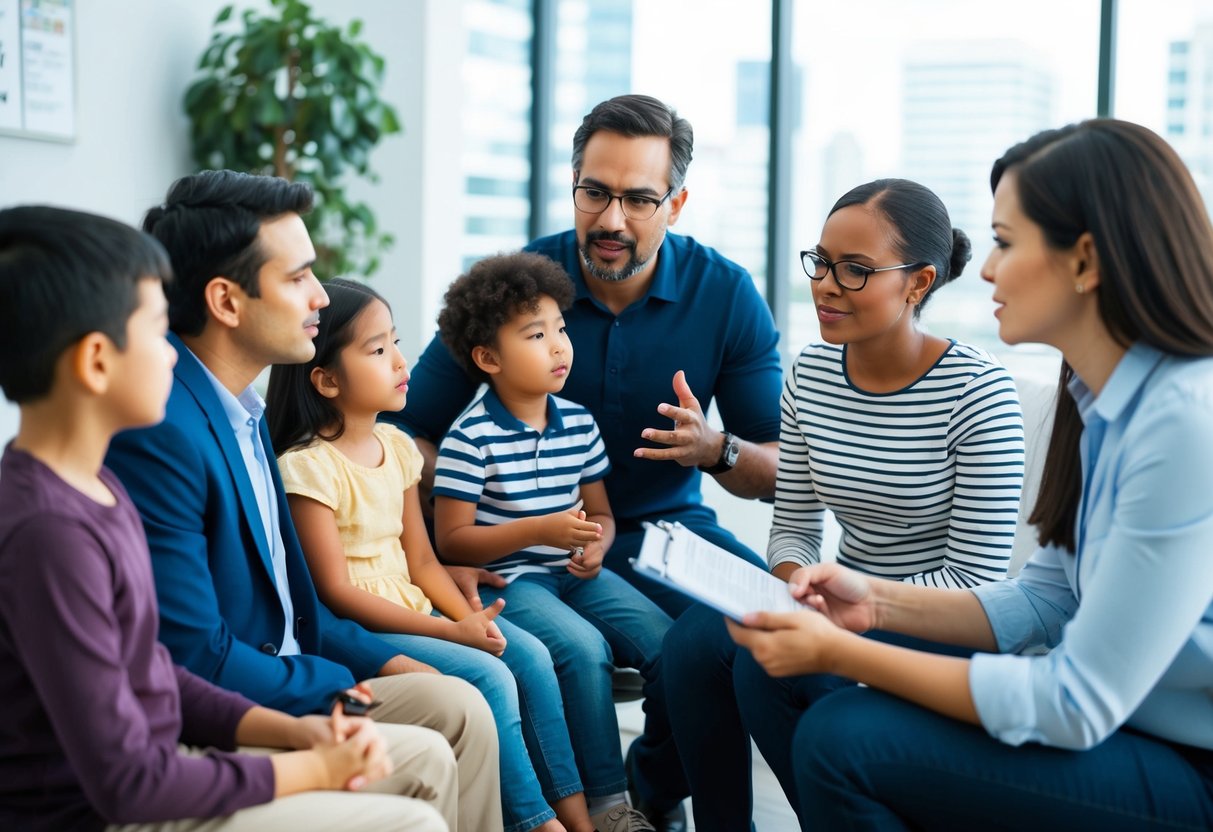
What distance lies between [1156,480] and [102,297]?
1150 millimetres

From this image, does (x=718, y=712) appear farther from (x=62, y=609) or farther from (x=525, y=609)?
(x=62, y=609)

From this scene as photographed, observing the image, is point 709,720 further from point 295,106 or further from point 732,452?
point 295,106

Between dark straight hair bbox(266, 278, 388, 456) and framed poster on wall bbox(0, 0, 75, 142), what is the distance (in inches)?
80.8

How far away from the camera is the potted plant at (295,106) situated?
4.11 metres

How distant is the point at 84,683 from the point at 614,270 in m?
1.53

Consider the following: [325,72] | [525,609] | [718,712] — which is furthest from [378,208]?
[718,712]

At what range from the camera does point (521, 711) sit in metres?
2.02

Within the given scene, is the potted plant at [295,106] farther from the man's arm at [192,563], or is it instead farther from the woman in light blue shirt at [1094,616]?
the woman in light blue shirt at [1094,616]

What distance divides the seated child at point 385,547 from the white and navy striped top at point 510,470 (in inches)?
4.2

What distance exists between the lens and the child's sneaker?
6.72ft

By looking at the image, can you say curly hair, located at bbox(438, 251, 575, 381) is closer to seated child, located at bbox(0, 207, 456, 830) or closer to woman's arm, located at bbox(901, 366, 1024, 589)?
woman's arm, located at bbox(901, 366, 1024, 589)

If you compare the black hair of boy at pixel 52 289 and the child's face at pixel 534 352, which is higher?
the black hair of boy at pixel 52 289

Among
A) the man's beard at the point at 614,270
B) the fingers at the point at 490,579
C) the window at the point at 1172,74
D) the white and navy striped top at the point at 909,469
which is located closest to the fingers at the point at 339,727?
the fingers at the point at 490,579

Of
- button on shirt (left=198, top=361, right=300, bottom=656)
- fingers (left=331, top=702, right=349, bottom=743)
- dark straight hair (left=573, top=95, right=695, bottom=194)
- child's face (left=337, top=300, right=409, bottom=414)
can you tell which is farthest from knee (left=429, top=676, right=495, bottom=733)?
dark straight hair (left=573, top=95, right=695, bottom=194)
